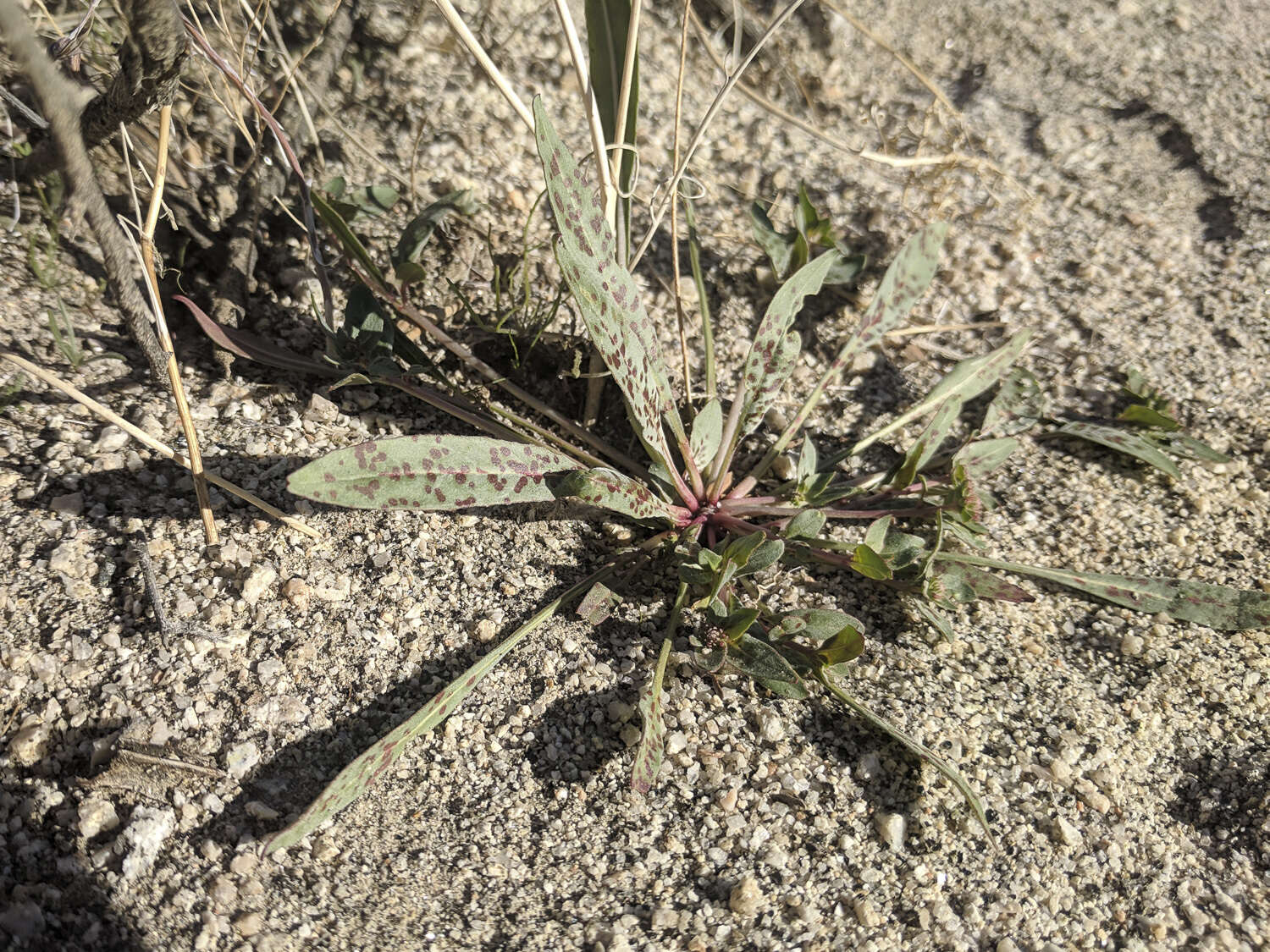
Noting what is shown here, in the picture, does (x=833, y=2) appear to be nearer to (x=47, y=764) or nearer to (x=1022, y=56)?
(x=1022, y=56)

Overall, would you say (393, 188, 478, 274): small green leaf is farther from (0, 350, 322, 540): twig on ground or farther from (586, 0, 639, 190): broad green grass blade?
(0, 350, 322, 540): twig on ground

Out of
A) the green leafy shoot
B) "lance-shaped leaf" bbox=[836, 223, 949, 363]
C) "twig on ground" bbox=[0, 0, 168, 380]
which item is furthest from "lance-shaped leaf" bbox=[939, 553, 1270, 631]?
"twig on ground" bbox=[0, 0, 168, 380]

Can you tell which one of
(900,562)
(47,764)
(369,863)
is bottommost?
(47,764)

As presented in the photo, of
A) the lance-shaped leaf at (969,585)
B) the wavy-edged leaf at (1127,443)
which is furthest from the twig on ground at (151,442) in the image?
the wavy-edged leaf at (1127,443)

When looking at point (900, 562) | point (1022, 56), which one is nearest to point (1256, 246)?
point (1022, 56)

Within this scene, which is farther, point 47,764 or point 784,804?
point 784,804

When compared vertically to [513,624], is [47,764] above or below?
below

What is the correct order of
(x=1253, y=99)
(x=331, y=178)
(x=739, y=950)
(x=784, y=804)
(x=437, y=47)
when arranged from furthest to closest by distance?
(x=1253, y=99) → (x=437, y=47) → (x=331, y=178) → (x=784, y=804) → (x=739, y=950)
